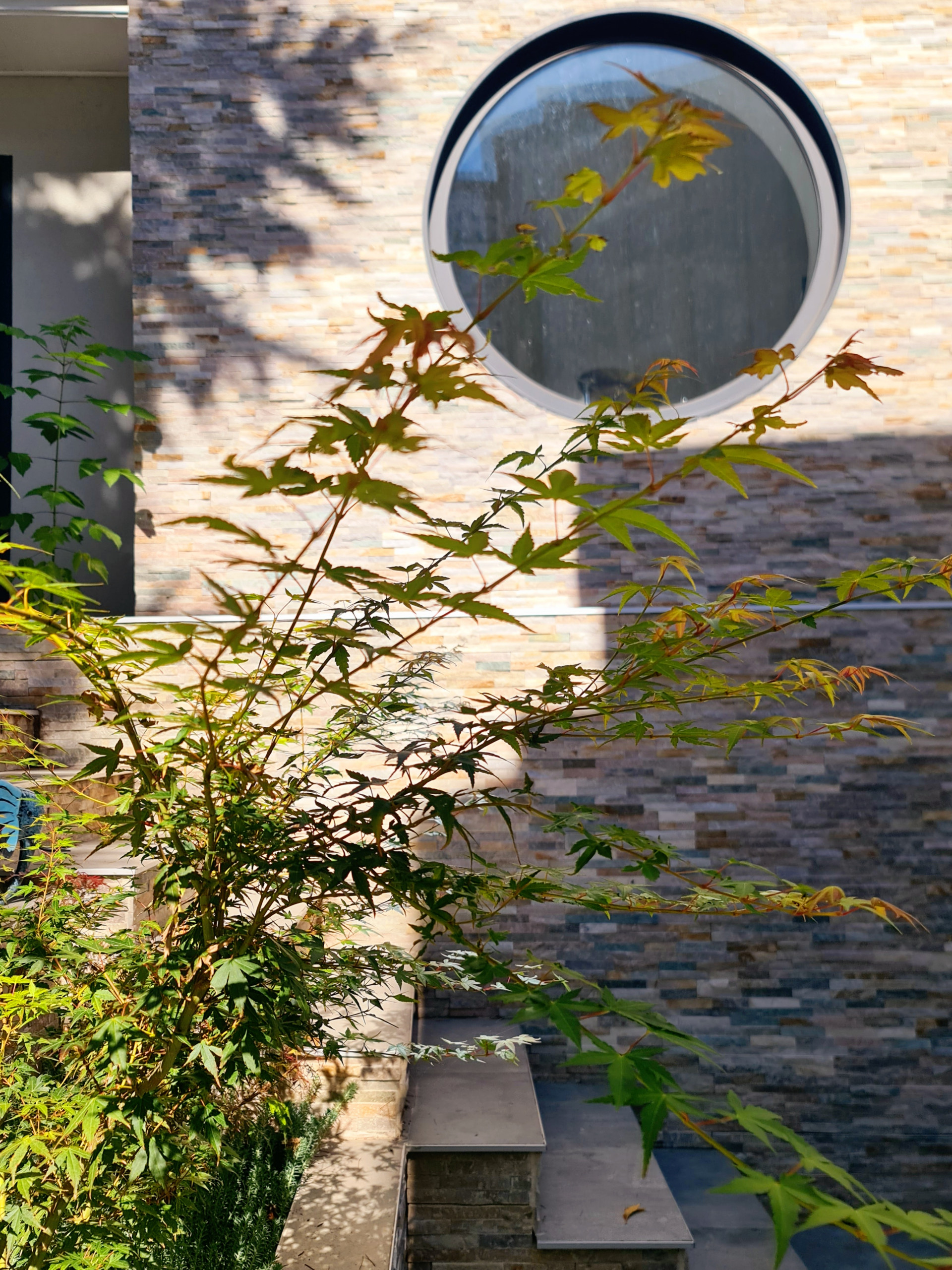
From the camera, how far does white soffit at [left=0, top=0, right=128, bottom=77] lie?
3.71 metres

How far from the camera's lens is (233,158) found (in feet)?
11.6

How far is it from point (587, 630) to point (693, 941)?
1151 millimetres

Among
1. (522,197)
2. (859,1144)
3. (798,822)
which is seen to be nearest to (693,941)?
(798,822)

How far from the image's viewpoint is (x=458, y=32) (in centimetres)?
353

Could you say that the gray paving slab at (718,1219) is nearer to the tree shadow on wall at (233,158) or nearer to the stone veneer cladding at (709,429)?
the stone veneer cladding at (709,429)

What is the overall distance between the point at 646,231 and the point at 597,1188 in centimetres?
322

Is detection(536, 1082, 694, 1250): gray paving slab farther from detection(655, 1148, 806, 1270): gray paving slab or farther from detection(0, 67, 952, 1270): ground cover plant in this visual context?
detection(0, 67, 952, 1270): ground cover plant

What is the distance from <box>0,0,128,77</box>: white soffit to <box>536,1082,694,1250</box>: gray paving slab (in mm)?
4249

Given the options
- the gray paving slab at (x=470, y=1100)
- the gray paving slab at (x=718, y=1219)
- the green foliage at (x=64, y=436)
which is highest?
the green foliage at (x=64, y=436)

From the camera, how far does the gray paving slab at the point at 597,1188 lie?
2.30m

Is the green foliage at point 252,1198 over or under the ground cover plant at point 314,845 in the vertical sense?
under

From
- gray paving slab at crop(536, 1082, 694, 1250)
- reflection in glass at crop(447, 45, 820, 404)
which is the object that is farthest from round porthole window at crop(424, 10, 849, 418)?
gray paving slab at crop(536, 1082, 694, 1250)

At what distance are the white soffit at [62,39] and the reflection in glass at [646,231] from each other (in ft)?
5.21

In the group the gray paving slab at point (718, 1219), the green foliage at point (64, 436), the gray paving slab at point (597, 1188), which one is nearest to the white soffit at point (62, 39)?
the green foliage at point (64, 436)
